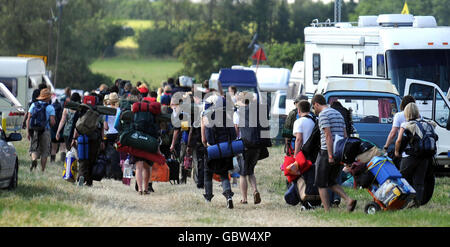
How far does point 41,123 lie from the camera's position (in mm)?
19500

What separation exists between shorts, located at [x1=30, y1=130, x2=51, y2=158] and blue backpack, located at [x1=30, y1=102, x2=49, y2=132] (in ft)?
0.65

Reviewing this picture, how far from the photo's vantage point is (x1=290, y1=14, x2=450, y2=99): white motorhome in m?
22.8

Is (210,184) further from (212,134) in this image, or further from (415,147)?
(415,147)

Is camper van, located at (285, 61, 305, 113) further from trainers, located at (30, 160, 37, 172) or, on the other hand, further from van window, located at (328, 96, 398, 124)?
trainers, located at (30, 160, 37, 172)

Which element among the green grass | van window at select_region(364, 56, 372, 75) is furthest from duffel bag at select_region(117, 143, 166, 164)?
the green grass

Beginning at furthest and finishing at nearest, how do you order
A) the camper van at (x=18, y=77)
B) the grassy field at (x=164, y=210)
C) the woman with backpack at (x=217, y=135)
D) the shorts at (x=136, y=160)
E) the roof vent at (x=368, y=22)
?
the camper van at (x=18, y=77)
the roof vent at (x=368, y=22)
the shorts at (x=136, y=160)
the woman with backpack at (x=217, y=135)
the grassy field at (x=164, y=210)

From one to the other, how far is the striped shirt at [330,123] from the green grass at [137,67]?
7517 centimetres

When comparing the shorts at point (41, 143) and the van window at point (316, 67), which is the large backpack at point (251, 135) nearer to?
the shorts at point (41, 143)

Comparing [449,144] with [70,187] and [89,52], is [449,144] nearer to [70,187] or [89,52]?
[70,187]

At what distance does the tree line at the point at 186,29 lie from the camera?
6838cm

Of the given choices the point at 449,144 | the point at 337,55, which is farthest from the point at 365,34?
the point at 449,144

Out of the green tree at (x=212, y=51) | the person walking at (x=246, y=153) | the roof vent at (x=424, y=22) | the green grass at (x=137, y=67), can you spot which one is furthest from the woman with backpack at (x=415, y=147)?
the green grass at (x=137, y=67)
